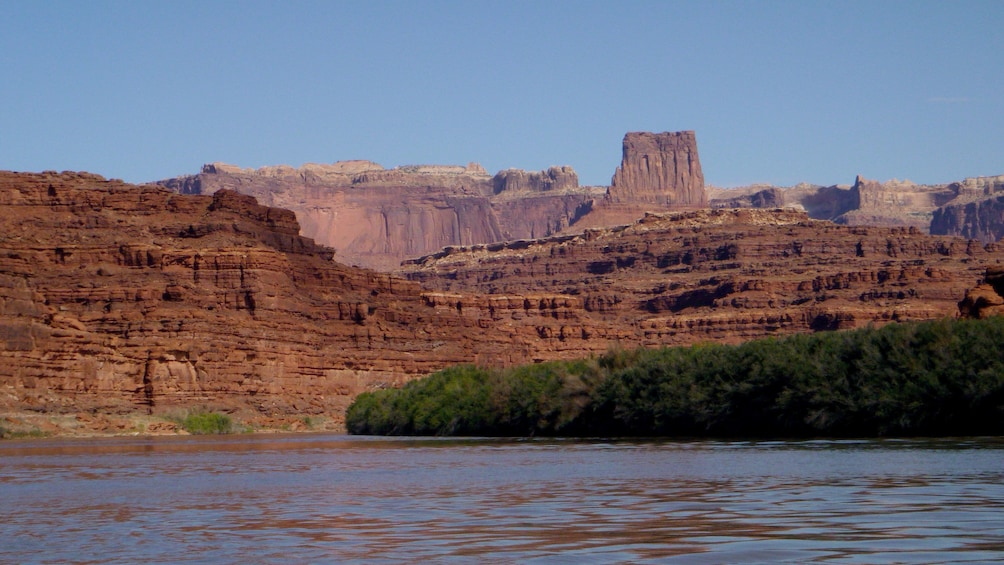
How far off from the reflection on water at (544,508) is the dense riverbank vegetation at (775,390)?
4507 millimetres

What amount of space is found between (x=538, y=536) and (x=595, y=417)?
4574 cm

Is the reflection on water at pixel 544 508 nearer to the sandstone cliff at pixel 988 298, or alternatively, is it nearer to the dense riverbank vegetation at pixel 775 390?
the dense riverbank vegetation at pixel 775 390

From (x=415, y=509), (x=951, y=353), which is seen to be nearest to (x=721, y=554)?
(x=415, y=509)

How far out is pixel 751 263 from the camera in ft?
591

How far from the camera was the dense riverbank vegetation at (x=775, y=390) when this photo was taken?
1956 inches

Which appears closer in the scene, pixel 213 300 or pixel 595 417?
pixel 595 417

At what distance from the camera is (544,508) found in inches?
1030

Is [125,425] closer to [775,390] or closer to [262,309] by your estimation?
[262,309]

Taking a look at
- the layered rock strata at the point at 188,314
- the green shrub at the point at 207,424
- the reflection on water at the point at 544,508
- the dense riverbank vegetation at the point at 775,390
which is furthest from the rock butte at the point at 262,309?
the reflection on water at the point at 544,508

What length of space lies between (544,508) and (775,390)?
32.3 meters

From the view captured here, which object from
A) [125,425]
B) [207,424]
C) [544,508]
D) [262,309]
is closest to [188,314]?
[262,309]

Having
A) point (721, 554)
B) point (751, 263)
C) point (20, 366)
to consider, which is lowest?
point (721, 554)

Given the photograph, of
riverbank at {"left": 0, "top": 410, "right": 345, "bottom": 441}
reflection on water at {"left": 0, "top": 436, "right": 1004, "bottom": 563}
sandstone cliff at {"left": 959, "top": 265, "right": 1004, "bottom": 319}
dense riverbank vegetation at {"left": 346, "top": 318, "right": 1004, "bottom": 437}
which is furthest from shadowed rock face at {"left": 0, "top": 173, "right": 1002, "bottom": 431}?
reflection on water at {"left": 0, "top": 436, "right": 1004, "bottom": 563}

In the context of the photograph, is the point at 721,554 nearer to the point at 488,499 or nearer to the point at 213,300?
the point at 488,499
